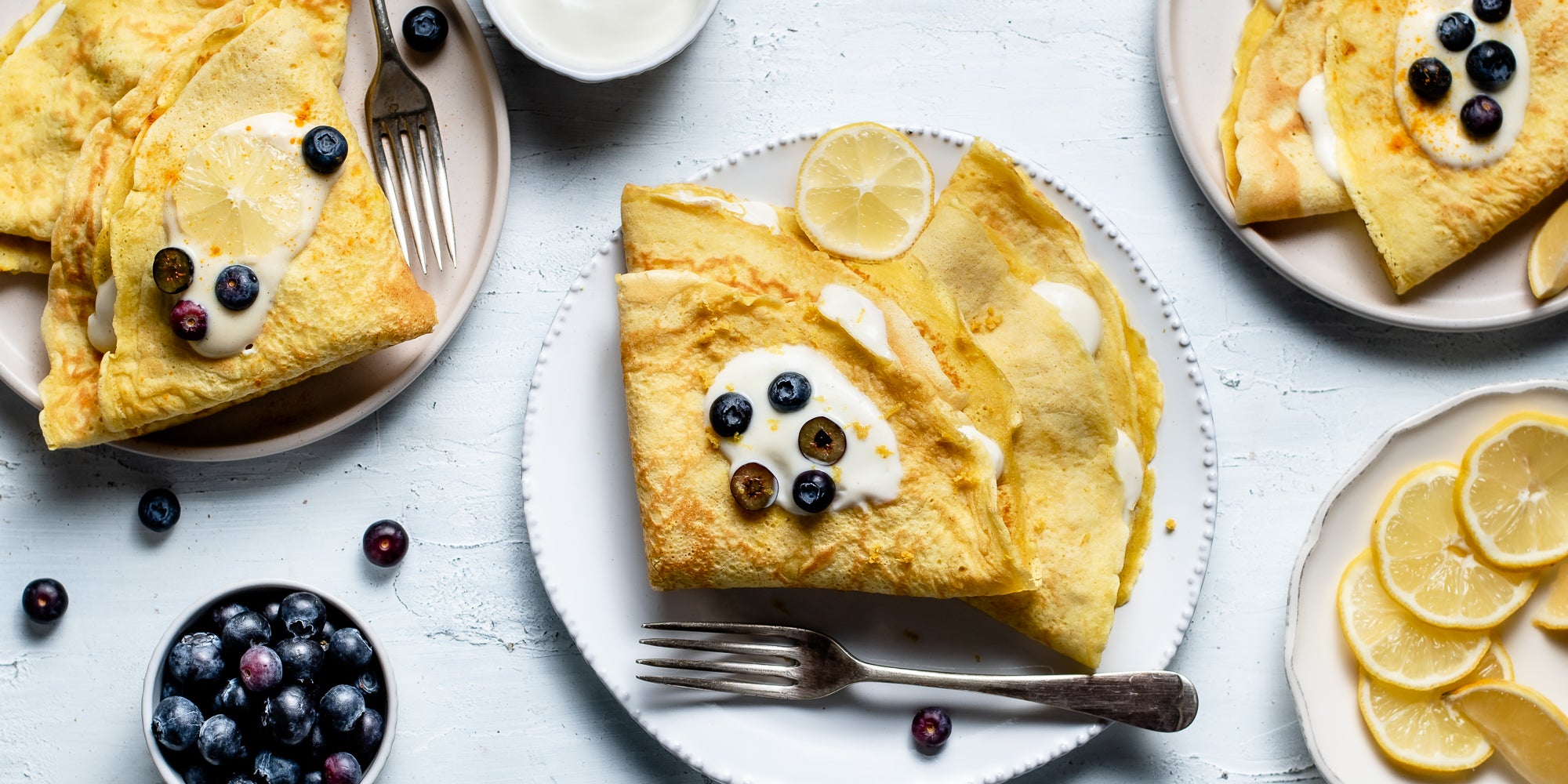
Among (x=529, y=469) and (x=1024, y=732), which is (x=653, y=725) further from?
(x=1024, y=732)

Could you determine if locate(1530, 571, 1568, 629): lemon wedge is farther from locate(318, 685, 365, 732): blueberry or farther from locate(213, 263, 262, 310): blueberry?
locate(213, 263, 262, 310): blueberry

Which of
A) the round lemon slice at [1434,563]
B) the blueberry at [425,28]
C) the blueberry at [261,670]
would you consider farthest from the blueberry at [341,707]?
the round lemon slice at [1434,563]

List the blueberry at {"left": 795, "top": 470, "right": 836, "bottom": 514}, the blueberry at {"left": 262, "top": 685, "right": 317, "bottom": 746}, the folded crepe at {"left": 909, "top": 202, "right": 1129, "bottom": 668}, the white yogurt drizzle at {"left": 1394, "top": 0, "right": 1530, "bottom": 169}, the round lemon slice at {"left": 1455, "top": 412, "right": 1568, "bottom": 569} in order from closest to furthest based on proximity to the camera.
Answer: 1. the blueberry at {"left": 795, "top": 470, "right": 836, "bottom": 514}
2. the blueberry at {"left": 262, "top": 685, "right": 317, "bottom": 746}
3. the folded crepe at {"left": 909, "top": 202, "right": 1129, "bottom": 668}
4. the round lemon slice at {"left": 1455, "top": 412, "right": 1568, "bottom": 569}
5. the white yogurt drizzle at {"left": 1394, "top": 0, "right": 1530, "bottom": 169}

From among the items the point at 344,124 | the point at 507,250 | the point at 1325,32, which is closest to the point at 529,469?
the point at 507,250

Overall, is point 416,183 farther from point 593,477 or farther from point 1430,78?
point 1430,78

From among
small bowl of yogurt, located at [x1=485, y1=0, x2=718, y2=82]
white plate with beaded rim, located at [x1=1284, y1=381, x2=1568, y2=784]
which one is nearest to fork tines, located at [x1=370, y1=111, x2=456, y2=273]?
small bowl of yogurt, located at [x1=485, y1=0, x2=718, y2=82]

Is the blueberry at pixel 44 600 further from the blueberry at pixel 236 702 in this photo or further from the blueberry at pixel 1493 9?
the blueberry at pixel 1493 9
